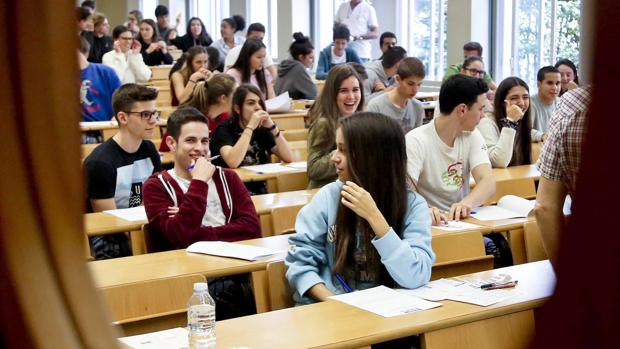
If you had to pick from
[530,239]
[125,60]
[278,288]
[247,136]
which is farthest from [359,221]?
[125,60]

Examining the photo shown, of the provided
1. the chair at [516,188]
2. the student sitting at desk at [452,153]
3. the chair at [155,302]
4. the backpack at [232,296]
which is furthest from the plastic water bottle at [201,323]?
the chair at [516,188]

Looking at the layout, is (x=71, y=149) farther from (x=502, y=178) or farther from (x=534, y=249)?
(x=502, y=178)

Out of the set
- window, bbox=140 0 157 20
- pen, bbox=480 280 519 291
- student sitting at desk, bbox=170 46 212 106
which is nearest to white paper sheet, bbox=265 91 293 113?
student sitting at desk, bbox=170 46 212 106

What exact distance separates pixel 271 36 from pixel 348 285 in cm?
1205

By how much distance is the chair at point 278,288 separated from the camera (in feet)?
8.57

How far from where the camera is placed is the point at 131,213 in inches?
135

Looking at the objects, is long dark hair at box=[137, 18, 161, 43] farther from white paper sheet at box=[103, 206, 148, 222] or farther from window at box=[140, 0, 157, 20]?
white paper sheet at box=[103, 206, 148, 222]

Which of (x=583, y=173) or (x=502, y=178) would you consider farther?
(x=502, y=178)

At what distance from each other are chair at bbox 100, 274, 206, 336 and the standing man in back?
820 centimetres

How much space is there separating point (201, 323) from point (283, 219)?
1.48 metres

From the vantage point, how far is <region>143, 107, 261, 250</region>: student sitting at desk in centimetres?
307

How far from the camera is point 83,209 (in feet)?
0.66

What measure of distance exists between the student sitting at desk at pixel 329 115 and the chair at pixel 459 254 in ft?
3.87

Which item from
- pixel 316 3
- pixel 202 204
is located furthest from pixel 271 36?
pixel 202 204
